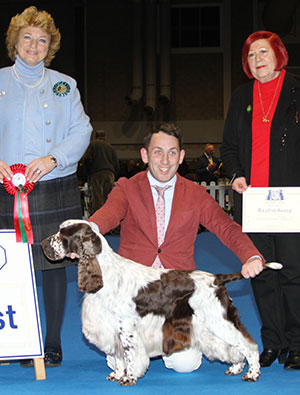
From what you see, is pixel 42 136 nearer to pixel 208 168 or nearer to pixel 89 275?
pixel 89 275

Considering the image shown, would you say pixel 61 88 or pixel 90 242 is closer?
pixel 90 242

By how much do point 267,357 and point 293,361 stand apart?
0.14 m

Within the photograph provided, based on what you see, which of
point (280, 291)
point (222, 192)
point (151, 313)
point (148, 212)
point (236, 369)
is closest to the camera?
point (151, 313)

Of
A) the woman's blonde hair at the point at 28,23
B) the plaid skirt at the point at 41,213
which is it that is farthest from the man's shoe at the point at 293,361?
the woman's blonde hair at the point at 28,23

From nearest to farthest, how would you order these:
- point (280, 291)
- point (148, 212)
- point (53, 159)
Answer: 1. point (53, 159)
2. point (148, 212)
3. point (280, 291)

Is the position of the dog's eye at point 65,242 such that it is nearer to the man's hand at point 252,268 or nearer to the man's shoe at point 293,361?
the man's hand at point 252,268

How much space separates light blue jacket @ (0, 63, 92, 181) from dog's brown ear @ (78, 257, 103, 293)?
0.62 meters

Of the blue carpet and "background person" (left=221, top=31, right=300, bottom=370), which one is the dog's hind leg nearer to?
the blue carpet

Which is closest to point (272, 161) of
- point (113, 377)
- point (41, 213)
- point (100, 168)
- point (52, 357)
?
point (41, 213)

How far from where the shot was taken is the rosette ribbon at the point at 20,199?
248 cm

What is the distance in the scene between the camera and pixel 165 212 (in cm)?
274

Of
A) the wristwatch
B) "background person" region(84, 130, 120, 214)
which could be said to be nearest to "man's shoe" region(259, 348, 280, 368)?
the wristwatch

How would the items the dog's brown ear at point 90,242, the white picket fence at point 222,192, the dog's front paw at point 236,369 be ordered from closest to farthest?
the dog's brown ear at point 90,242 < the dog's front paw at point 236,369 < the white picket fence at point 222,192

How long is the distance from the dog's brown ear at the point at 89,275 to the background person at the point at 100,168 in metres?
6.03
